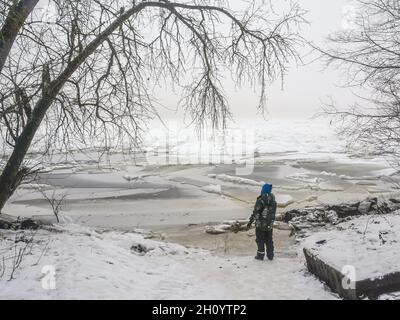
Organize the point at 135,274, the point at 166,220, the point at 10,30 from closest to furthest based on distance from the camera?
the point at 10,30 → the point at 135,274 → the point at 166,220

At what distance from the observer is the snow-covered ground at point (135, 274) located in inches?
199

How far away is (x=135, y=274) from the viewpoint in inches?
243

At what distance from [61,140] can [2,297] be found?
3.84m

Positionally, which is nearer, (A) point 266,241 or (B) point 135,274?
(B) point 135,274

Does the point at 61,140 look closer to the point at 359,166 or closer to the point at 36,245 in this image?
the point at 36,245

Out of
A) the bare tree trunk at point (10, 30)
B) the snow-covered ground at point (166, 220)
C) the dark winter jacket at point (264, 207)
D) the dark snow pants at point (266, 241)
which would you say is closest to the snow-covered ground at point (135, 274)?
the snow-covered ground at point (166, 220)

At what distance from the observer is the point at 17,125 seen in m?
7.42

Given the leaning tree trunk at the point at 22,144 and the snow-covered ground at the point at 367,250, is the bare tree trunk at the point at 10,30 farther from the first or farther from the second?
the snow-covered ground at the point at 367,250

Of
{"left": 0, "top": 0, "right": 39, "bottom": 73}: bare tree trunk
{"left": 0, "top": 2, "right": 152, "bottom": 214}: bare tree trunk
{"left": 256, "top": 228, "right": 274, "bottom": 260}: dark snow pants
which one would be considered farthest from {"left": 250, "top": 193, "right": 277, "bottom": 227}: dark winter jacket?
{"left": 0, "top": 0, "right": 39, "bottom": 73}: bare tree trunk

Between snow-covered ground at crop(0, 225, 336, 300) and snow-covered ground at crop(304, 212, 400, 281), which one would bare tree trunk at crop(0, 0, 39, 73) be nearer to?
snow-covered ground at crop(0, 225, 336, 300)

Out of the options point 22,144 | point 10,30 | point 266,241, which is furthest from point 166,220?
point 10,30

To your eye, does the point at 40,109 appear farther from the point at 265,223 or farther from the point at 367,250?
the point at 367,250

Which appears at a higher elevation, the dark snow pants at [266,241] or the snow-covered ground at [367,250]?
the snow-covered ground at [367,250]
